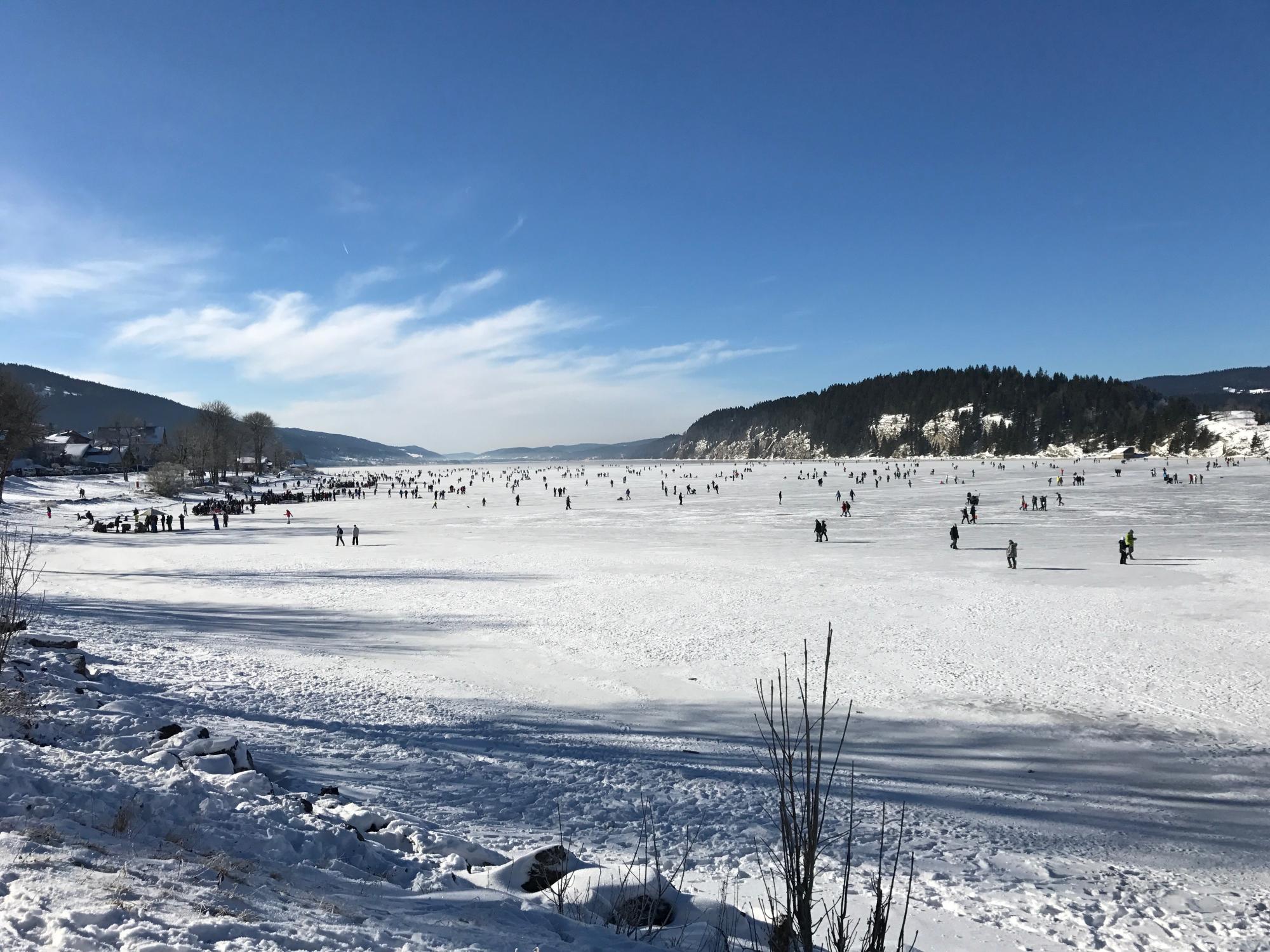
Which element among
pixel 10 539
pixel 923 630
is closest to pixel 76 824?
pixel 923 630

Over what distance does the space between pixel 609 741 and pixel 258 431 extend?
128 metres

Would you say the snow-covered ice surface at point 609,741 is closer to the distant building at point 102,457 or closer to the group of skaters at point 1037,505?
the group of skaters at point 1037,505

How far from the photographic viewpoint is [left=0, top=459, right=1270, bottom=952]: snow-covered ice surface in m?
3.95

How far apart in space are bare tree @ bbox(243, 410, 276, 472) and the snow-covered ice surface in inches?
4132

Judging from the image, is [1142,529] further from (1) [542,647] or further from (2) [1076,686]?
(1) [542,647]

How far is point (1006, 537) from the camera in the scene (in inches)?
1193

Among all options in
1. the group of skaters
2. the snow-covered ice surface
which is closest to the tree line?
the snow-covered ice surface

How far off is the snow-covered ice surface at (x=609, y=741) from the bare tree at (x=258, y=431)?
104957mm

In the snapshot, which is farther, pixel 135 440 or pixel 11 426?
pixel 135 440

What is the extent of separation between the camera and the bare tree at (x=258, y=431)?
118 metres

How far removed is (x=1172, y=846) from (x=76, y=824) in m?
8.65

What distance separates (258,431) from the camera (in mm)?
118500

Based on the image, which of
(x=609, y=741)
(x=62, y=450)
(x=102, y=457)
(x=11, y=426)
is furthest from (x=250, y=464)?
(x=609, y=741)

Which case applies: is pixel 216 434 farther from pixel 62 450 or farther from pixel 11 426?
pixel 11 426
